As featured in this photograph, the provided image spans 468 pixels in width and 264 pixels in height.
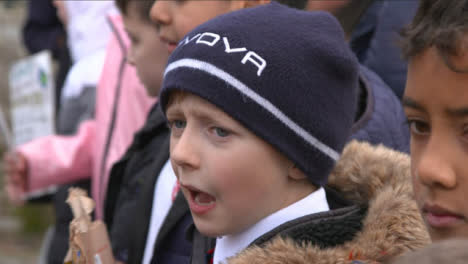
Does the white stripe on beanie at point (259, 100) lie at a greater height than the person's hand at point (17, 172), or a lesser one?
greater

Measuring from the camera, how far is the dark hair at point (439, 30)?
146 cm

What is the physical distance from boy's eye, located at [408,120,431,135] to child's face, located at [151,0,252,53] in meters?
1.11

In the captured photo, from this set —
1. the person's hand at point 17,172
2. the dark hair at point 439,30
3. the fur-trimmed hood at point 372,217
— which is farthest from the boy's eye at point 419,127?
the person's hand at point 17,172

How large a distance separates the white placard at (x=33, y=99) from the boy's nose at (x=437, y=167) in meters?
3.12

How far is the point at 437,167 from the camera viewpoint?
4.77 feet

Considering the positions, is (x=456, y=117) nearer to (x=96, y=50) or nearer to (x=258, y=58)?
(x=258, y=58)

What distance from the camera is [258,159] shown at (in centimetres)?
180

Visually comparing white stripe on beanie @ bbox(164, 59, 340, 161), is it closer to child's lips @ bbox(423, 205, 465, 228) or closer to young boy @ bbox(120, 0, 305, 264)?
child's lips @ bbox(423, 205, 465, 228)

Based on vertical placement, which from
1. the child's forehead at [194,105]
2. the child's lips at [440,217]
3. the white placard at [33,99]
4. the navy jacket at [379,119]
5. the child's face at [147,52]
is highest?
the child's lips at [440,217]

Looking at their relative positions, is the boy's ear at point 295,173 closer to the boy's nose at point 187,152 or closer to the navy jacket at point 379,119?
the boy's nose at point 187,152

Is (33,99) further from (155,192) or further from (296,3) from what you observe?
(296,3)

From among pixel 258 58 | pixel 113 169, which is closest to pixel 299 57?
pixel 258 58

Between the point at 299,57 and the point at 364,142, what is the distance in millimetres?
495

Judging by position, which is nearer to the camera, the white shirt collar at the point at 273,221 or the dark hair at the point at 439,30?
the dark hair at the point at 439,30
